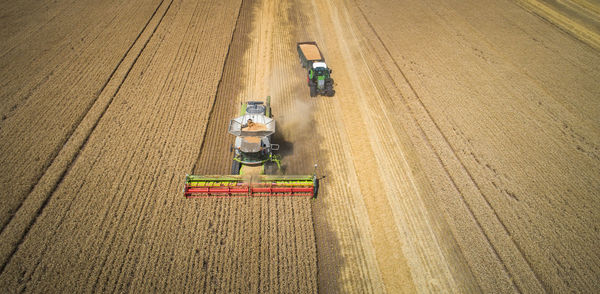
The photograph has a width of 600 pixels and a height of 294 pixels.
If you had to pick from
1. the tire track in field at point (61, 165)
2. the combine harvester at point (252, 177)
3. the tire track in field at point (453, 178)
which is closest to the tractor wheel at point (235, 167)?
the combine harvester at point (252, 177)

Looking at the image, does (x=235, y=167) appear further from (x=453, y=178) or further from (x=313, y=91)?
(x=453, y=178)

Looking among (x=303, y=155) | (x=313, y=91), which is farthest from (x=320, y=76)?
(x=303, y=155)

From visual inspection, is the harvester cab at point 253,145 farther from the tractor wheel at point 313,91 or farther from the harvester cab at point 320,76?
the harvester cab at point 320,76

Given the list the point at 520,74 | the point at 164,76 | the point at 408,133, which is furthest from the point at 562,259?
the point at 164,76

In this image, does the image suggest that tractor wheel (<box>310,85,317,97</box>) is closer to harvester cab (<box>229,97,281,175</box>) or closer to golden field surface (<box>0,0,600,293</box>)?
golden field surface (<box>0,0,600,293</box>)

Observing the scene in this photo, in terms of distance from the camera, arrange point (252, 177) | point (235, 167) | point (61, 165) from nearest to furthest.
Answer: point (252, 177) → point (235, 167) → point (61, 165)

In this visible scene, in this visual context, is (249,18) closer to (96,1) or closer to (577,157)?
(96,1)
